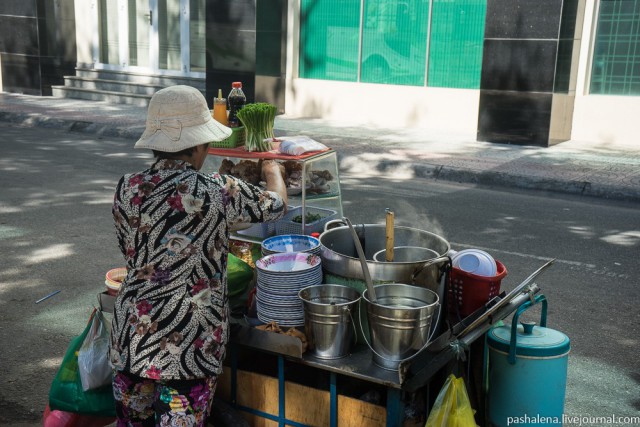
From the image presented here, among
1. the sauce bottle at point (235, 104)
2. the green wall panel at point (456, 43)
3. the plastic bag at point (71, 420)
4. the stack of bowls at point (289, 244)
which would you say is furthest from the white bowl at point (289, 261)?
the green wall panel at point (456, 43)

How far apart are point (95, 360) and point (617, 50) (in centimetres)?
1177

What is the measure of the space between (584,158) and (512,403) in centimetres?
905

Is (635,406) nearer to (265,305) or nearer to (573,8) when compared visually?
(265,305)

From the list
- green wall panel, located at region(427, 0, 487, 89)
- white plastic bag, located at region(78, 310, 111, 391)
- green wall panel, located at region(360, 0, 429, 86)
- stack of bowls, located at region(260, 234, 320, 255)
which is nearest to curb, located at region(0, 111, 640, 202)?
green wall panel, located at region(427, 0, 487, 89)

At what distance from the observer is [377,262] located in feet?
10.6

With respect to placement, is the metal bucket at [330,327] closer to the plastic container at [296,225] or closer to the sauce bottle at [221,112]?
the plastic container at [296,225]

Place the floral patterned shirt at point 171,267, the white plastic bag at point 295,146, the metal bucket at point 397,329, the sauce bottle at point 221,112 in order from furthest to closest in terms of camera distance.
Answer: the sauce bottle at point 221,112, the white plastic bag at point 295,146, the metal bucket at point 397,329, the floral patterned shirt at point 171,267

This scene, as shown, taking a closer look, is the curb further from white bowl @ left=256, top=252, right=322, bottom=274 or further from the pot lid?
white bowl @ left=256, top=252, right=322, bottom=274

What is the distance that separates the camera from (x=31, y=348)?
4.84m

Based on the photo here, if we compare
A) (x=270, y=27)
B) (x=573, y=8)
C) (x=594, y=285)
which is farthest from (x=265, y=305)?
(x=270, y=27)

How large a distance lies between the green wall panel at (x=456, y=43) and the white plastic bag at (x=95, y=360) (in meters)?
11.4

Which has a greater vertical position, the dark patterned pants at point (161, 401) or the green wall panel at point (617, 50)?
the green wall panel at point (617, 50)

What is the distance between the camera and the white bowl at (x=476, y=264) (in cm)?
347

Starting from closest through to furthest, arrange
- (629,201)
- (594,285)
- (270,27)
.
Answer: (594,285) → (629,201) → (270,27)
